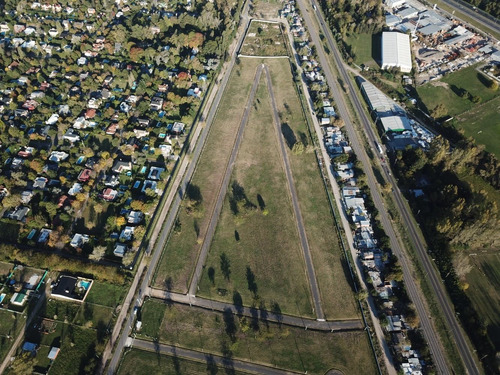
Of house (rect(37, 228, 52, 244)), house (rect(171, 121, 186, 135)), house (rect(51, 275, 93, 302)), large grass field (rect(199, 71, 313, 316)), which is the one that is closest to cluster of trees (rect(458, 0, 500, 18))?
large grass field (rect(199, 71, 313, 316))

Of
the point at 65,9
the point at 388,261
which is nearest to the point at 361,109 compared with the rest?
the point at 388,261

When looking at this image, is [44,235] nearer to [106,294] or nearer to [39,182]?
[39,182]

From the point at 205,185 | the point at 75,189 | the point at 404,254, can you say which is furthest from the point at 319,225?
the point at 75,189

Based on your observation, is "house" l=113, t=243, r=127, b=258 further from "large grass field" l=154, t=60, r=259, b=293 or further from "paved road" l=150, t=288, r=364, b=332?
"paved road" l=150, t=288, r=364, b=332

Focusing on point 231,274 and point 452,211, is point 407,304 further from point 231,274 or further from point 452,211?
point 231,274

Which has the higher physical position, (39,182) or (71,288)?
(39,182)

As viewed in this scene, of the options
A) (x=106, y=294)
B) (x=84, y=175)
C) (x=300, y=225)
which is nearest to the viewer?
(x=106, y=294)

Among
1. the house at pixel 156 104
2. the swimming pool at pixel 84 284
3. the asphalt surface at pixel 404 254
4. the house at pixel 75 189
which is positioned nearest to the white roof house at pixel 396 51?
the asphalt surface at pixel 404 254

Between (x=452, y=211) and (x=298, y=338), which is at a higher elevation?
(x=452, y=211)
